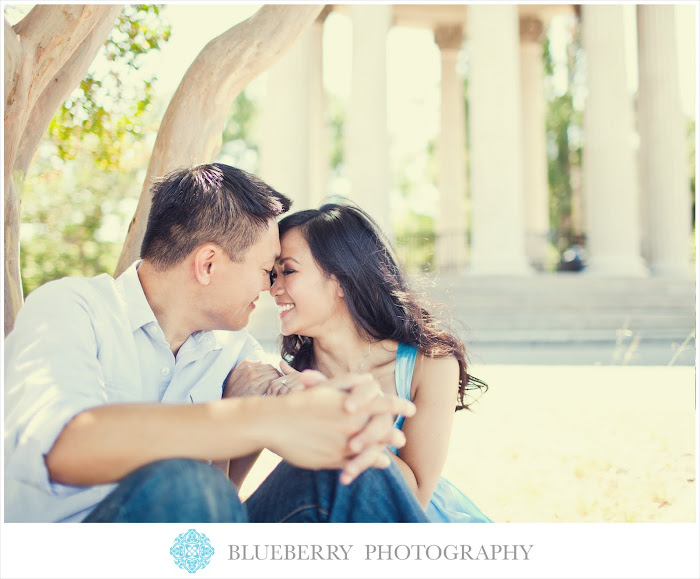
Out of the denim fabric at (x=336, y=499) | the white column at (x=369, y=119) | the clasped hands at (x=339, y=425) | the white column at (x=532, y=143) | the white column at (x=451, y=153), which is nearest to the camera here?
the clasped hands at (x=339, y=425)

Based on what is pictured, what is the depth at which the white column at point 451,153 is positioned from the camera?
35.3m

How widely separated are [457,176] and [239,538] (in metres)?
34.0

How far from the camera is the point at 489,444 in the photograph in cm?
959

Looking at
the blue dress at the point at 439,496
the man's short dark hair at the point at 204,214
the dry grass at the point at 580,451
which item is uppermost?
the man's short dark hair at the point at 204,214

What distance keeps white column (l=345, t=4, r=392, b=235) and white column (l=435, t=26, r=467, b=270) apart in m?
11.2

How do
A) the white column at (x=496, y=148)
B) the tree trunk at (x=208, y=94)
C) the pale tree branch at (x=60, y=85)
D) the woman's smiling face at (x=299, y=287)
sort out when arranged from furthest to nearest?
the white column at (x=496, y=148), the tree trunk at (x=208, y=94), the pale tree branch at (x=60, y=85), the woman's smiling face at (x=299, y=287)

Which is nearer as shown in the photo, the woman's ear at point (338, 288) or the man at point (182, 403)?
the man at point (182, 403)

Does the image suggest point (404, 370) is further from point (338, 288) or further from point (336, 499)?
point (336, 499)

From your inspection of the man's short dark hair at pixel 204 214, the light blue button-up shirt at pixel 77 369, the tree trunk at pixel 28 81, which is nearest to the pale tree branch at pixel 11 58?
the tree trunk at pixel 28 81

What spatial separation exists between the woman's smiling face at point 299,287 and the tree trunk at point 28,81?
84.1 inches

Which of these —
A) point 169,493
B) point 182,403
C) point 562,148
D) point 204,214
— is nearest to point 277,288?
point 204,214

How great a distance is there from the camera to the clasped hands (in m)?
2.88

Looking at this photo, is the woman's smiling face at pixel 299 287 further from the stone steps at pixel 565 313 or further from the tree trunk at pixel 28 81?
the stone steps at pixel 565 313

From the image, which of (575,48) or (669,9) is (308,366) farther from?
(575,48)
